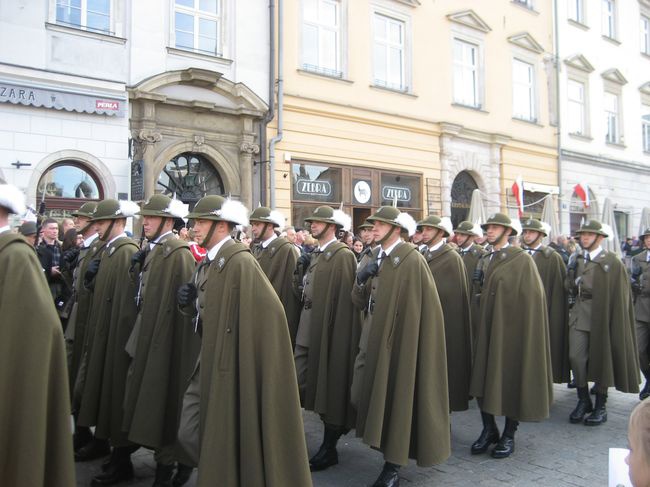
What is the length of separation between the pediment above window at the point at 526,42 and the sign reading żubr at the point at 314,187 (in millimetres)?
9378

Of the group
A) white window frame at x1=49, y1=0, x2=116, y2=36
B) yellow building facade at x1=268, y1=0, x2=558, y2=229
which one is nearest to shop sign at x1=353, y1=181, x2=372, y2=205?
yellow building facade at x1=268, y1=0, x2=558, y2=229

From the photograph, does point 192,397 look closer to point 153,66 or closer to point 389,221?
point 389,221

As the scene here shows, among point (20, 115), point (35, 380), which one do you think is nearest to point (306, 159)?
point (20, 115)

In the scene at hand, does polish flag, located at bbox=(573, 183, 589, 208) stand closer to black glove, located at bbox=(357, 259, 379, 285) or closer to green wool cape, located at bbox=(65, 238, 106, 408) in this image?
black glove, located at bbox=(357, 259, 379, 285)

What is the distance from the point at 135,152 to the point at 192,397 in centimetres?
910

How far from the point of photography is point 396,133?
17031 mm

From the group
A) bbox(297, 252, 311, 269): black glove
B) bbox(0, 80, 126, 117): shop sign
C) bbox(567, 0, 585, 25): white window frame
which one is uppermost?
bbox(567, 0, 585, 25): white window frame

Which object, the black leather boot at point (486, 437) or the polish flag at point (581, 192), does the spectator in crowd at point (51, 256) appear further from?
the polish flag at point (581, 192)

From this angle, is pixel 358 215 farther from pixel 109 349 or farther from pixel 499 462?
pixel 109 349

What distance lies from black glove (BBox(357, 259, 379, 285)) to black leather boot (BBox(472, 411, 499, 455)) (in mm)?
1738

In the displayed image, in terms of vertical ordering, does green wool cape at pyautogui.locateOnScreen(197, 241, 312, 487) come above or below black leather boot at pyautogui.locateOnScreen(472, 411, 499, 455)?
above

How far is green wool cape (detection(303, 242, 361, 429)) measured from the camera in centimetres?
538

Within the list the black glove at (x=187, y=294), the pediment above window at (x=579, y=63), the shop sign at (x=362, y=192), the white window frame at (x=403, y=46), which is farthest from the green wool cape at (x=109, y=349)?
the pediment above window at (x=579, y=63)

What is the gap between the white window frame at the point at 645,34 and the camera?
88.6 feet
